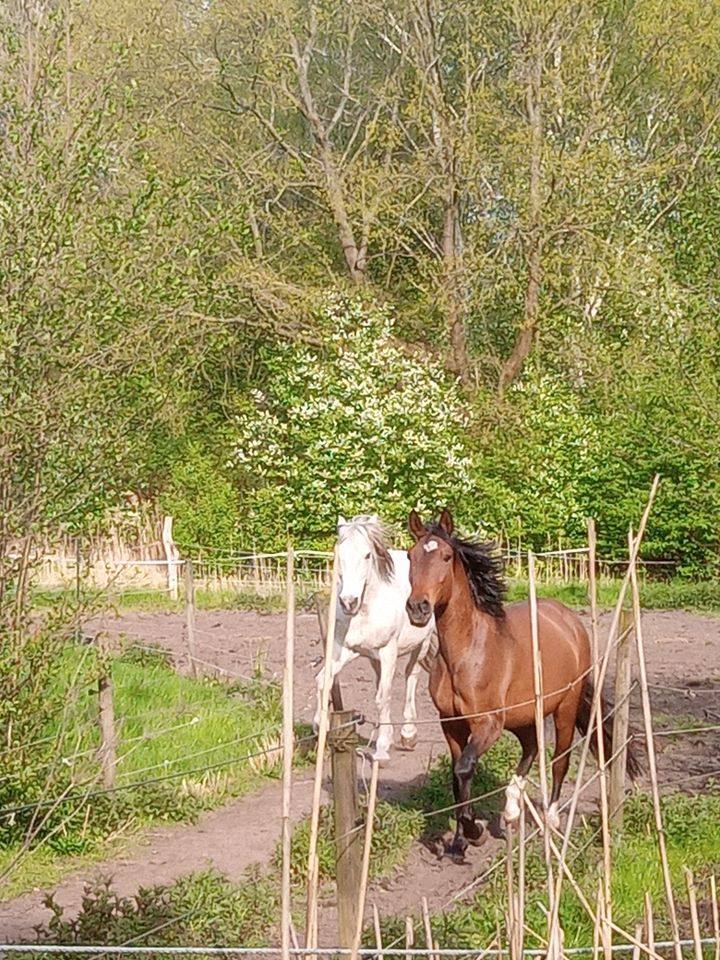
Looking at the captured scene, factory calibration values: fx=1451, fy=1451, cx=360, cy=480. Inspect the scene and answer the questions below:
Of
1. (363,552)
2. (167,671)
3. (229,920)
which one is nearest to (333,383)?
(167,671)

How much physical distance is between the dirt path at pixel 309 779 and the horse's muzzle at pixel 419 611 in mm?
1258

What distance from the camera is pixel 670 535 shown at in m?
21.9

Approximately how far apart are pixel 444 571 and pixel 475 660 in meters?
0.52

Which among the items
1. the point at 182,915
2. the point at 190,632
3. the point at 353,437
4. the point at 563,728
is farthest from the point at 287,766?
the point at 353,437

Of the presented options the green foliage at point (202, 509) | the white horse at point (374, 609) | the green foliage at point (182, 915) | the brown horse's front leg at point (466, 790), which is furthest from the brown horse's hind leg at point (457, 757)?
the green foliage at point (202, 509)

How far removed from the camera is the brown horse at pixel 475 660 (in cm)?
765

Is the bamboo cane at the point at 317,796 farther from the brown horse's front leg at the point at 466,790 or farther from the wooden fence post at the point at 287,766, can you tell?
the brown horse's front leg at the point at 466,790

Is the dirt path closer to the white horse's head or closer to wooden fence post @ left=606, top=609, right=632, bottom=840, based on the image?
wooden fence post @ left=606, top=609, right=632, bottom=840

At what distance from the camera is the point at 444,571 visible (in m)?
7.76

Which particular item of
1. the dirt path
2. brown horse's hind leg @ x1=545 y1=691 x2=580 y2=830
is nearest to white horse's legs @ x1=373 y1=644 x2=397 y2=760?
the dirt path

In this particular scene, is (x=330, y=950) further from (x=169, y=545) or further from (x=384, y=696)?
(x=169, y=545)

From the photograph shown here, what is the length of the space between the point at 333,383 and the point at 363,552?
585 inches

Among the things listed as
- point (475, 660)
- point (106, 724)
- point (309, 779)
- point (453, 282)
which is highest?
point (453, 282)

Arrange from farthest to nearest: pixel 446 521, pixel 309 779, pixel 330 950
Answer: pixel 309 779, pixel 446 521, pixel 330 950
